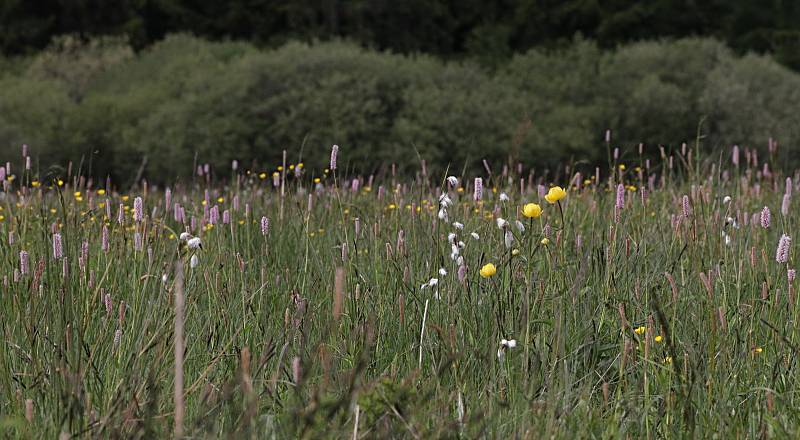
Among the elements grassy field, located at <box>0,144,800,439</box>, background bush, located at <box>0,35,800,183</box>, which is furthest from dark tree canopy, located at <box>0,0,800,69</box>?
grassy field, located at <box>0,144,800,439</box>

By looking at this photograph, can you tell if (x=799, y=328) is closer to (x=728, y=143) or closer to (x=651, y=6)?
(x=728, y=143)

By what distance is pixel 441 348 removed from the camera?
2.62 metres

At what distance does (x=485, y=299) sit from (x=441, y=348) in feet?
1.09

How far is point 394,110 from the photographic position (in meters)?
15.8

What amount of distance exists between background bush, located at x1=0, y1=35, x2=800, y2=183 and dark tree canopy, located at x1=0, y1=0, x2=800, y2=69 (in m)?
7.98

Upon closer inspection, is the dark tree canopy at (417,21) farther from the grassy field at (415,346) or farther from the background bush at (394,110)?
the grassy field at (415,346)

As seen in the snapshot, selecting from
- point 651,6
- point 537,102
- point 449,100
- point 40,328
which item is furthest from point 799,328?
point 651,6

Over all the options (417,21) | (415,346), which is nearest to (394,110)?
(415,346)

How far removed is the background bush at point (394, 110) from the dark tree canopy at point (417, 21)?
7.98 m

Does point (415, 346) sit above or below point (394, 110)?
below

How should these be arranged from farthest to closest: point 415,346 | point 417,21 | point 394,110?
point 417,21
point 394,110
point 415,346

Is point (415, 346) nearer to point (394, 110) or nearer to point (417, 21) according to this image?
point (394, 110)

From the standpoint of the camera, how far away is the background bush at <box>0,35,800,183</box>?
15125 millimetres

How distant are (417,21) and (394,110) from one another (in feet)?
44.7
